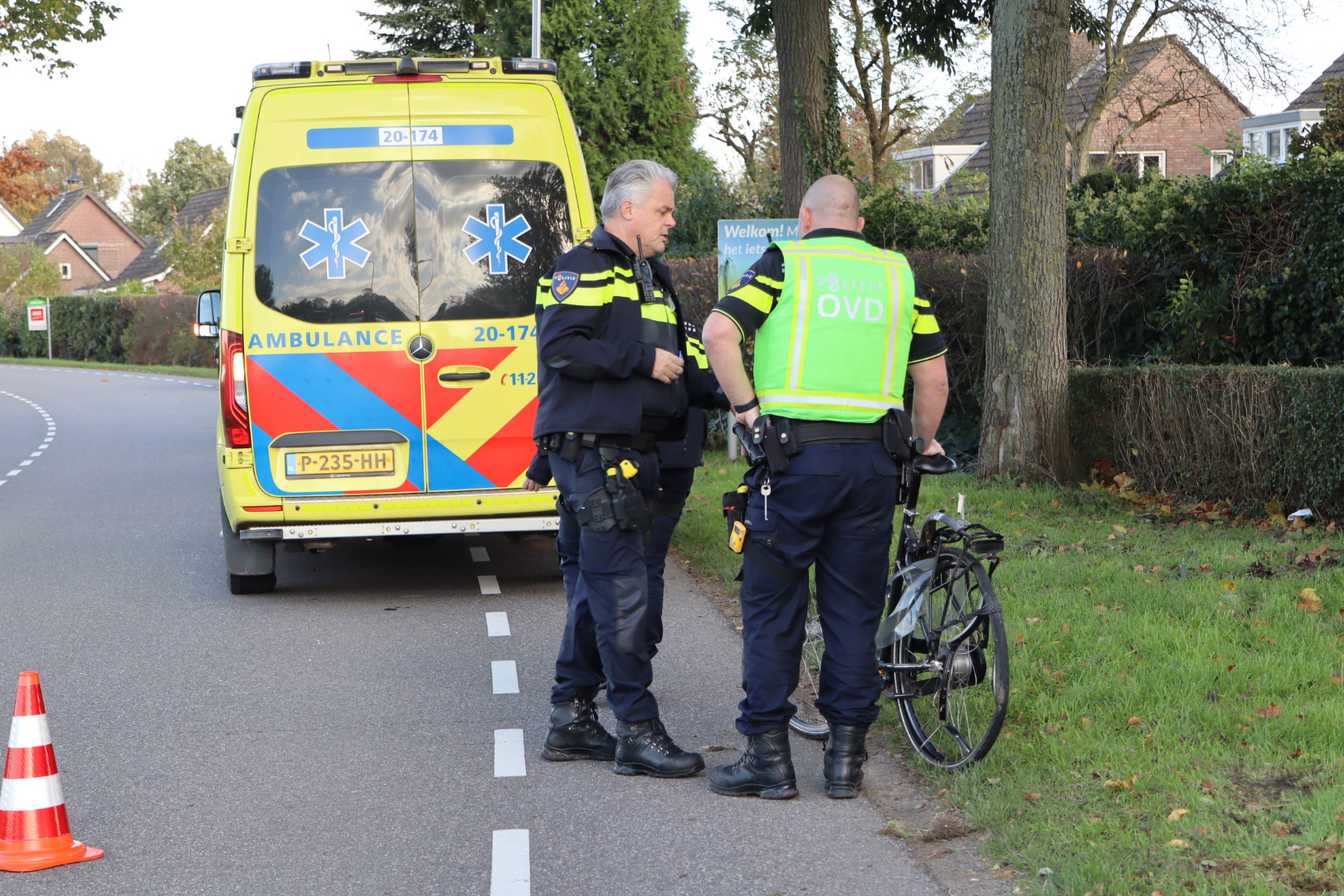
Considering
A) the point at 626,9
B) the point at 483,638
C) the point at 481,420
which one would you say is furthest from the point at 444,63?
the point at 626,9

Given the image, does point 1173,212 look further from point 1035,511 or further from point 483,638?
point 483,638

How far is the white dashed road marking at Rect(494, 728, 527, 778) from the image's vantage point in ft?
16.1

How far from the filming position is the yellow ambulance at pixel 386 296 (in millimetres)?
7359

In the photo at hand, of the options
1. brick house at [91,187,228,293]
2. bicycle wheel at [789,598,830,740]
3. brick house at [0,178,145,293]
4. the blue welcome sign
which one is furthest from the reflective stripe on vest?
brick house at [0,178,145,293]

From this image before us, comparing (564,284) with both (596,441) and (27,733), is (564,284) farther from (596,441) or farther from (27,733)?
(27,733)

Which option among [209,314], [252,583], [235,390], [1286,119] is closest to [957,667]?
[235,390]

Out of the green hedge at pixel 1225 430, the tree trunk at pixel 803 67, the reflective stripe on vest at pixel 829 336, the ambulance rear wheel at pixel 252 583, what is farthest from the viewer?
the tree trunk at pixel 803 67

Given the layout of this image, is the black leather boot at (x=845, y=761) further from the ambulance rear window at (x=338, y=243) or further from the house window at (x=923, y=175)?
the house window at (x=923, y=175)

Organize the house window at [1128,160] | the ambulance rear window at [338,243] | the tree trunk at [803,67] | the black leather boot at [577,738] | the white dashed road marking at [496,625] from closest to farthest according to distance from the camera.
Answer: the black leather boot at [577,738] < the white dashed road marking at [496,625] < the ambulance rear window at [338,243] < the tree trunk at [803,67] < the house window at [1128,160]

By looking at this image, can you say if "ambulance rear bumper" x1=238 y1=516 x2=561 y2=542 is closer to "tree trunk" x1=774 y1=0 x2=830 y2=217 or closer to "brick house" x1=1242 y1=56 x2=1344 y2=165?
"tree trunk" x1=774 y1=0 x2=830 y2=217

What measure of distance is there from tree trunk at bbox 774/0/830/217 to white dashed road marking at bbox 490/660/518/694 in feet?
27.0

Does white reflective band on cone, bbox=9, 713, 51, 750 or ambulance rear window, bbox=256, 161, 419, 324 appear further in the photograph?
ambulance rear window, bbox=256, 161, 419, 324

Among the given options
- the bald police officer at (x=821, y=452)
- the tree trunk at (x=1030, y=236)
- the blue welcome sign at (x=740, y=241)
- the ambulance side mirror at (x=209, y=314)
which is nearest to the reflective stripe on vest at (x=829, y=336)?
the bald police officer at (x=821, y=452)

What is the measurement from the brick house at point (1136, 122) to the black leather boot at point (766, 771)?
101 feet
